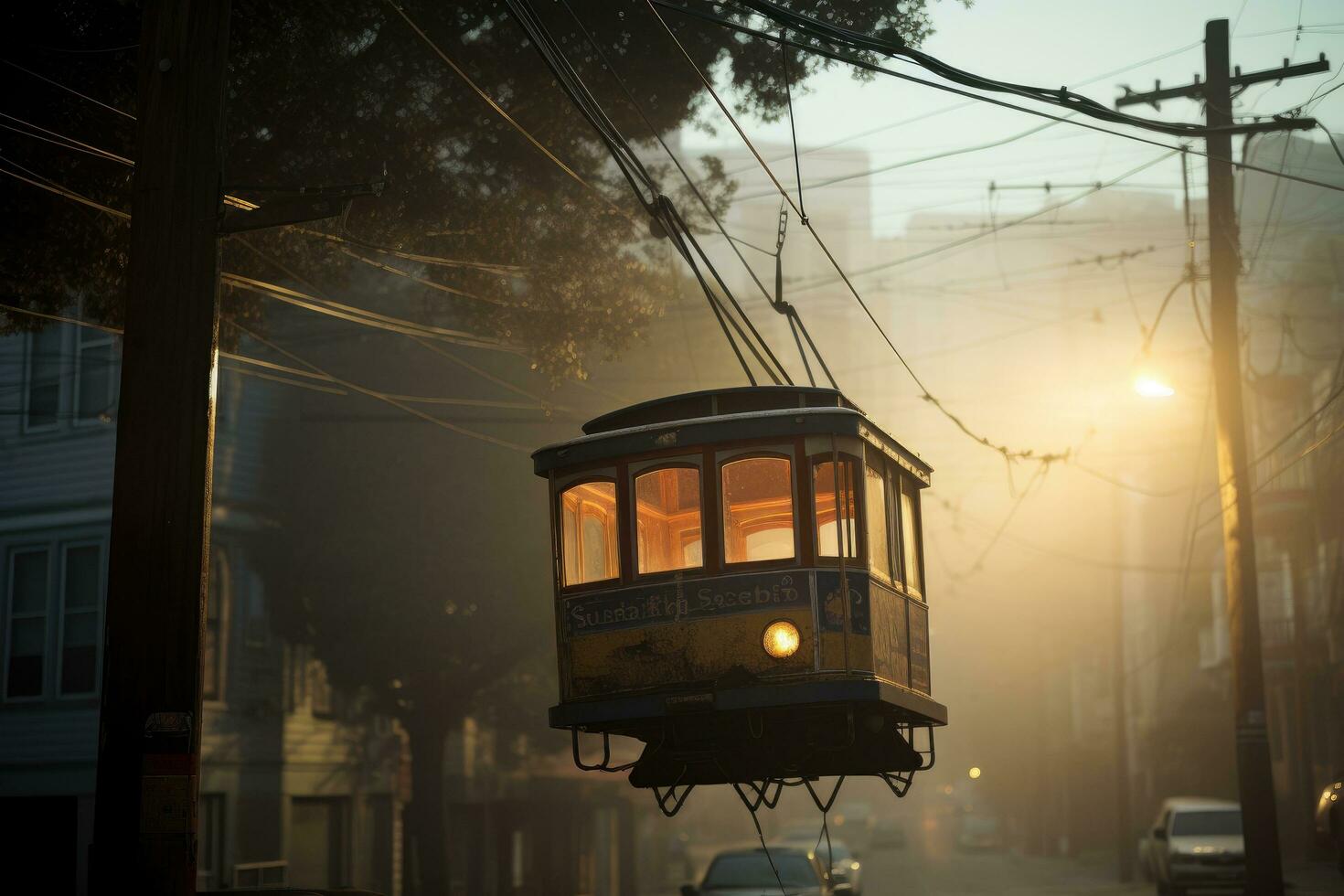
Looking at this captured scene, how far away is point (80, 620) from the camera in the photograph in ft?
89.6

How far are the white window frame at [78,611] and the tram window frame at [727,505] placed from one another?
17.6m

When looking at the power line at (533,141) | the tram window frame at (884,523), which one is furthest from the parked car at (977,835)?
the tram window frame at (884,523)

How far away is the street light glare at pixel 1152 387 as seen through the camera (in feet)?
71.7

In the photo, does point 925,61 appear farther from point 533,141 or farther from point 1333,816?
point 1333,816

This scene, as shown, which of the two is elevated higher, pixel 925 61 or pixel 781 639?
pixel 925 61

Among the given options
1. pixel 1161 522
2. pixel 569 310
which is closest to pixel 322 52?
pixel 569 310

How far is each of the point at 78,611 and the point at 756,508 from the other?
18.9 metres

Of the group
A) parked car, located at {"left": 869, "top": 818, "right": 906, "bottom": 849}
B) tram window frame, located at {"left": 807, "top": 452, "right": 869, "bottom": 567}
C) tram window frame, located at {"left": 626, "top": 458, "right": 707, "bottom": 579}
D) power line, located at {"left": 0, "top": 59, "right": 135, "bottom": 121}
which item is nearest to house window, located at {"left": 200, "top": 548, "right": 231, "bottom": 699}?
power line, located at {"left": 0, "top": 59, "right": 135, "bottom": 121}

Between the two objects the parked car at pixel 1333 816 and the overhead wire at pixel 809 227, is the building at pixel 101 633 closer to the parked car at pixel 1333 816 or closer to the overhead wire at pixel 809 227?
the overhead wire at pixel 809 227

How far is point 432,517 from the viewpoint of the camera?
31.2 meters

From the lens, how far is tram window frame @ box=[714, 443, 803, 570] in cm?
1197


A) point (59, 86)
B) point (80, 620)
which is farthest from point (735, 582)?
point (80, 620)

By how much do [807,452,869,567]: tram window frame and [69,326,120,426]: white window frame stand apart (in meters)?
18.7

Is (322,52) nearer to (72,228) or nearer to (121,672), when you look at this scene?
(72,228)
